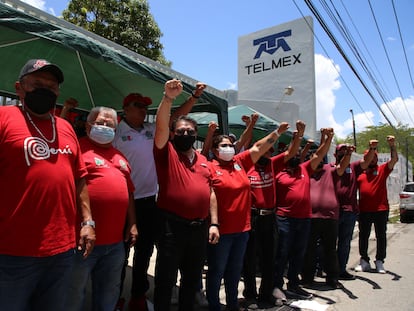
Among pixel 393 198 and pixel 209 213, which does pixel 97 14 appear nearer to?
pixel 209 213

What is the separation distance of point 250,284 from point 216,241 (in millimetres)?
1324

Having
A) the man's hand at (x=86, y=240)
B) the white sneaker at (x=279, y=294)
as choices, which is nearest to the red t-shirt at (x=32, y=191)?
the man's hand at (x=86, y=240)

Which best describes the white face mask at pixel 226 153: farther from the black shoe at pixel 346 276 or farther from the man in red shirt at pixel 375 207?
the man in red shirt at pixel 375 207

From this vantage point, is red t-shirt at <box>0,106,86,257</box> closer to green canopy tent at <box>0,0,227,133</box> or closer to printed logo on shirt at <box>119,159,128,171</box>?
printed logo on shirt at <box>119,159,128,171</box>

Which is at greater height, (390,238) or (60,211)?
(60,211)

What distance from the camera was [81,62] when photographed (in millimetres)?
4414

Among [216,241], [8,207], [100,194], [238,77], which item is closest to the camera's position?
[8,207]

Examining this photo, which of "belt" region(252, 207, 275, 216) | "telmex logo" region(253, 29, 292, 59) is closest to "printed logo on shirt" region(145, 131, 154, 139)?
"belt" region(252, 207, 275, 216)

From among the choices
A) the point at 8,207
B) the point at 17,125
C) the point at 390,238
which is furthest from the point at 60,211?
the point at 390,238

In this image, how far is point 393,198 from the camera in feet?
85.4

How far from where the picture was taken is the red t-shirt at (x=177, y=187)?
2850 mm

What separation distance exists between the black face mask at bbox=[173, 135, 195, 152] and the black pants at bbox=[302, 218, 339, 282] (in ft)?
9.00

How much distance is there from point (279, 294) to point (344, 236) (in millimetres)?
1959

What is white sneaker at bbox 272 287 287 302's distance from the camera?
4.08m
